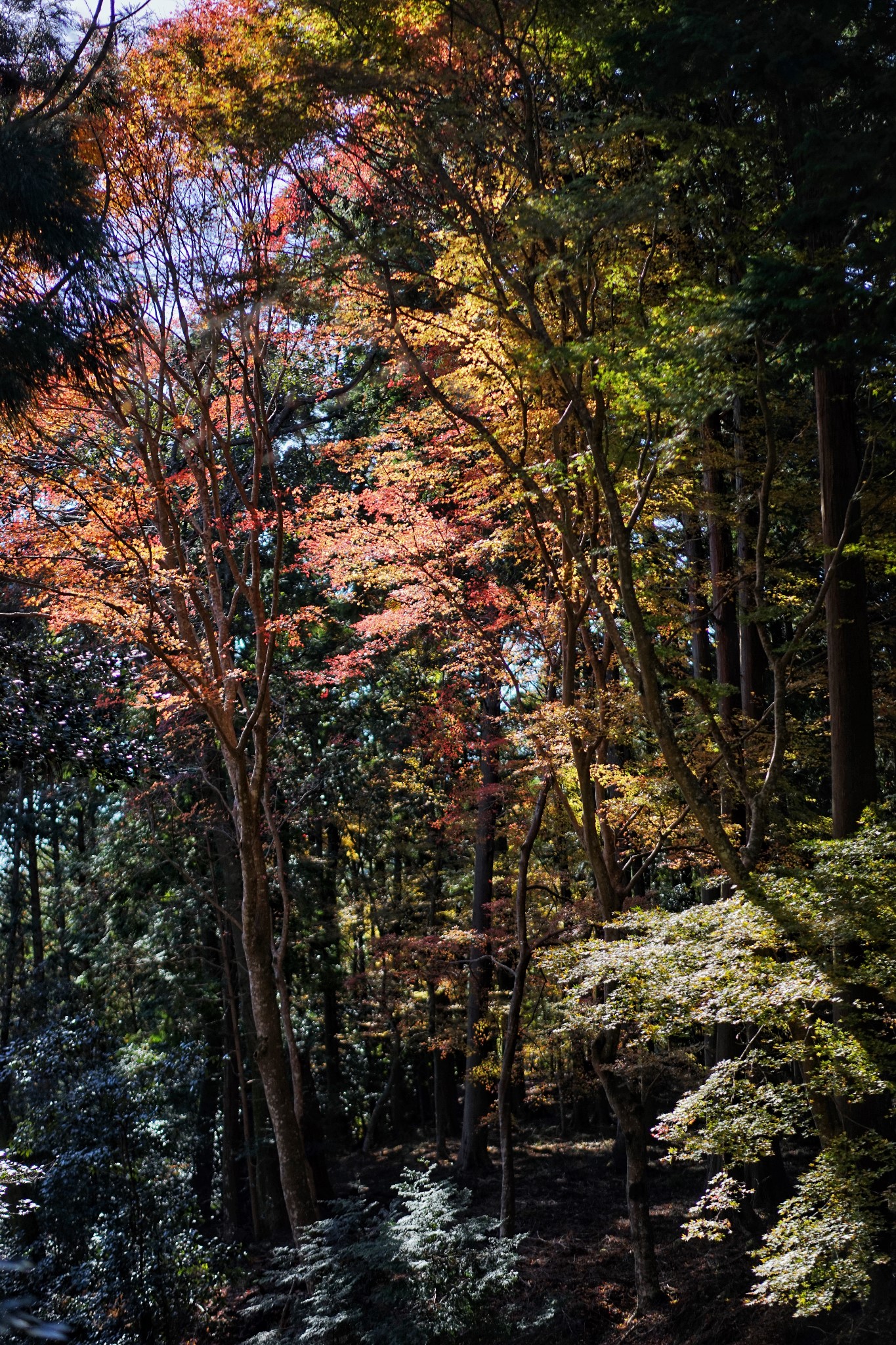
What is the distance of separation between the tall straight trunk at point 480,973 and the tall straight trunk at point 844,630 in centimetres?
557

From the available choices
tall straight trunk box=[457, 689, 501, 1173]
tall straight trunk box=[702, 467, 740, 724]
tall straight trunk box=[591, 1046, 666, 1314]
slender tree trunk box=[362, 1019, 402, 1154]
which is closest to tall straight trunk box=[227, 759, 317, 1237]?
tall straight trunk box=[591, 1046, 666, 1314]

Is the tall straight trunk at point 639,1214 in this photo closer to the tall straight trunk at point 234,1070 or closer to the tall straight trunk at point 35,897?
the tall straight trunk at point 234,1070

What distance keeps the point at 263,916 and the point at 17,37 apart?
22.3ft

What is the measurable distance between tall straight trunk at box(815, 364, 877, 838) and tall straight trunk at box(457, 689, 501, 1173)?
18.3 ft

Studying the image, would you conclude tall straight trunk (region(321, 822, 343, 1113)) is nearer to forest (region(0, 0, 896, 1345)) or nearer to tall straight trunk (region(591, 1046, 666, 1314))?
forest (region(0, 0, 896, 1345))

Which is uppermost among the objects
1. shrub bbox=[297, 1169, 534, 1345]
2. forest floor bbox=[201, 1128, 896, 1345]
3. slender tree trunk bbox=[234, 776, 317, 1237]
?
slender tree trunk bbox=[234, 776, 317, 1237]

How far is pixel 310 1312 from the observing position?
6797mm

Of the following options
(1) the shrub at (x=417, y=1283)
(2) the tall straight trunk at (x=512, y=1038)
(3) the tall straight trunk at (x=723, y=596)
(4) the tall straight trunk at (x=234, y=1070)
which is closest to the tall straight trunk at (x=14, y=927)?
(4) the tall straight trunk at (x=234, y=1070)

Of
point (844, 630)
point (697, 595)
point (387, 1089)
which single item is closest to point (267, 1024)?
point (844, 630)

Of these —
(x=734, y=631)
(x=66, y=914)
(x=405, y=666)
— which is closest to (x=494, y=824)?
(x=405, y=666)

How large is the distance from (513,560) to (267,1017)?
6.38 m

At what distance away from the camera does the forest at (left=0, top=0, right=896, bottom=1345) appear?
5.22 meters

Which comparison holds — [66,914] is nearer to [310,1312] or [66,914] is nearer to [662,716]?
[310,1312]

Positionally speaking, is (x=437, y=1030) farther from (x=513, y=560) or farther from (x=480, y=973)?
(x=513, y=560)
